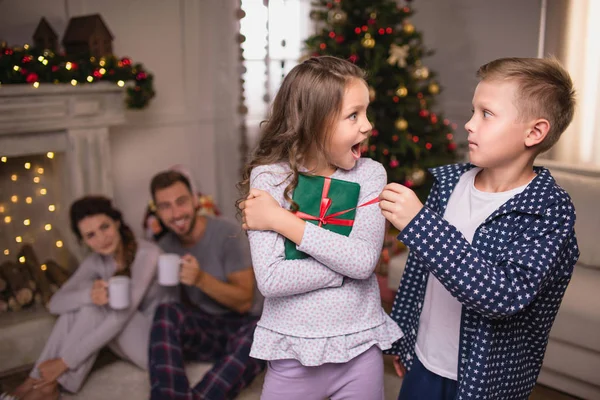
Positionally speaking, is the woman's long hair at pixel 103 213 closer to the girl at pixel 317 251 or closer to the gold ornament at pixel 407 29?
the girl at pixel 317 251

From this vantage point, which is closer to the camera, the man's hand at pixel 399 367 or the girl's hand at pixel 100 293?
the man's hand at pixel 399 367

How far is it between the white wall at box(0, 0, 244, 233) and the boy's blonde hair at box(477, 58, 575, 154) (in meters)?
2.76

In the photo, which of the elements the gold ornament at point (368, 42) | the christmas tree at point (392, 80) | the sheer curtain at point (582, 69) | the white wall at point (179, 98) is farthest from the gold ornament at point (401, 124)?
the white wall at point (179, 98)

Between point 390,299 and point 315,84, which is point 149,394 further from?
point 315,84

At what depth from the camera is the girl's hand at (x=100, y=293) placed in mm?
2539

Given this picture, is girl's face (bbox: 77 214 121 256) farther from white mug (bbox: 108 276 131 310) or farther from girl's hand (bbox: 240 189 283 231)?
girl's hand (bbox: 240 189 283 231)

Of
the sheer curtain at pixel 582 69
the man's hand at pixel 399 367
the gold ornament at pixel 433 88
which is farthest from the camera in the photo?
the gold ornament at pixel 433 88

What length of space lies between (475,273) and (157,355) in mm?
1620

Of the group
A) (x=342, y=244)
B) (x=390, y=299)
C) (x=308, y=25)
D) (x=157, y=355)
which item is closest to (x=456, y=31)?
(x=308, y=25)

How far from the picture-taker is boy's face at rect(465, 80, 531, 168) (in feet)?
3.97

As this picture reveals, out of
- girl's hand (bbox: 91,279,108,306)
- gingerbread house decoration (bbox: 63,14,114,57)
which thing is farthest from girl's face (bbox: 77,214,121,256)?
gingerbread house decoration (bbox: 63,14,114,57)

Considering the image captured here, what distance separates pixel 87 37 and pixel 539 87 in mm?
2513

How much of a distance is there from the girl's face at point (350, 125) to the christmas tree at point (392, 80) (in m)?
2.23

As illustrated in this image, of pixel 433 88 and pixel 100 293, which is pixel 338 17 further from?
pixel 100 293
